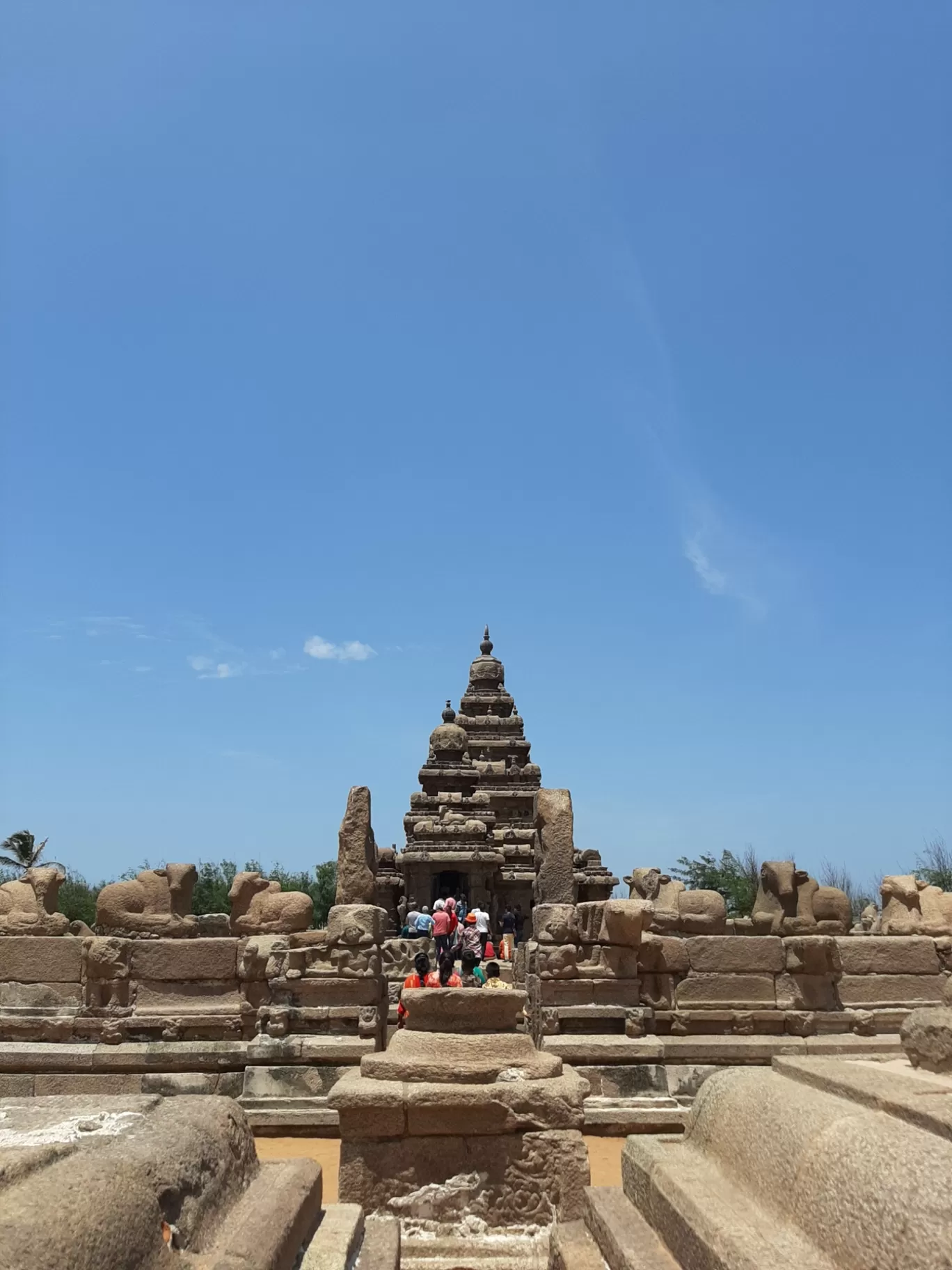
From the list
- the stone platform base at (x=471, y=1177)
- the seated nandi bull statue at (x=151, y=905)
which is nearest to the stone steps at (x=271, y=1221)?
the stone platform base at (x=471, y=1177)

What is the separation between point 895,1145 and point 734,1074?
1.30m

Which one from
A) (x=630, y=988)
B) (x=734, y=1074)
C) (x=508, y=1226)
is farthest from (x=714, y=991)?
(x=734, y=1074)

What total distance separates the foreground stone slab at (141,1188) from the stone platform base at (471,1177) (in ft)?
3.73

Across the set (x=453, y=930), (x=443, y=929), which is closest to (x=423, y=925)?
(x=453, y=930)

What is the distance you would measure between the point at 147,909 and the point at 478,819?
1917 cm

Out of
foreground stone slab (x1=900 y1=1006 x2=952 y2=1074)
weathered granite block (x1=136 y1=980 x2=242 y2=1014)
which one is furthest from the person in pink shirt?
foreground stone slab (x1=900 y1=1006 x2=952 y2=1074)

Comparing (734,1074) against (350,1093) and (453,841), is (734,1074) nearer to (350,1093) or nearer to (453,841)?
(350,1093)

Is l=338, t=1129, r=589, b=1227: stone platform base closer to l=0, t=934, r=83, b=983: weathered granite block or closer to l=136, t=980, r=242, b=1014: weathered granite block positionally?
l=136, t=980, r=242, b=1014: weathered granite block

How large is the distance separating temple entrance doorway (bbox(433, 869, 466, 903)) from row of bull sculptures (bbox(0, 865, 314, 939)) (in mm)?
15423

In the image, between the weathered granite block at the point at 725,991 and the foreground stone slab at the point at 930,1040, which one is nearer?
the foreground stone slab at the point at 930,1040

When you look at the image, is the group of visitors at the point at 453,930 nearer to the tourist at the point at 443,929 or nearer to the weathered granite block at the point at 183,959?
the tourist at the point at 443,929

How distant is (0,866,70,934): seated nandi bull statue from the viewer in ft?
33.8

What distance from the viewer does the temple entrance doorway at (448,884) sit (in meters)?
25.9

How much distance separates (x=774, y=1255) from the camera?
225 centimetres
